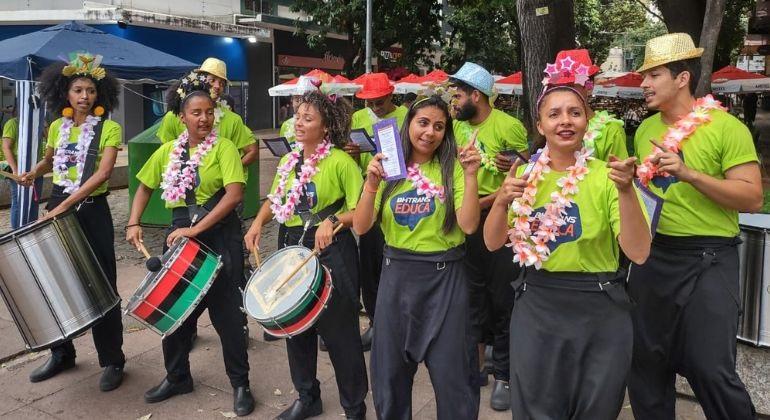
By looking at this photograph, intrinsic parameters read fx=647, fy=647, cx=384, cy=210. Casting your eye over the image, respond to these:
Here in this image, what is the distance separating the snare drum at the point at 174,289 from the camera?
133 inches

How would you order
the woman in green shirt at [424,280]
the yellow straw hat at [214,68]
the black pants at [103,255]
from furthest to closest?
the yellow straw hat at [214,68]
the black pants at [103,255]
the woman in green shirt at [424,280]

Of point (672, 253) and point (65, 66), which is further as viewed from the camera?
point (65, 66)

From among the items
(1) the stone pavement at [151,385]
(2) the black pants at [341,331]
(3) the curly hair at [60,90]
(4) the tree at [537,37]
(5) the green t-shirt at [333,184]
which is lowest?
(1) the stone pavement at [151,385]

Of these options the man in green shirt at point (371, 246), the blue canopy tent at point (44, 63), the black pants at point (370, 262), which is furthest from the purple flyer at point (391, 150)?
the blue canopy tent at point (44, 63)

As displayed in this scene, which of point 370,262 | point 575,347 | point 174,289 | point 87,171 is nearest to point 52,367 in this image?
point 87,171

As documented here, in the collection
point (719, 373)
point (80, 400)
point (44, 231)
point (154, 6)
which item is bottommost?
point (80, 400)

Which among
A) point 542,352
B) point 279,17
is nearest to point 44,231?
point 542,352

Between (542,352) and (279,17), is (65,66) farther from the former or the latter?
(279,17)

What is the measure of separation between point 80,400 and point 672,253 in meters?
3.53

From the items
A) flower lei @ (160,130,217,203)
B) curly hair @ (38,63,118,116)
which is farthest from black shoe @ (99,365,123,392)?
curly hair @ (38,63,118,116)

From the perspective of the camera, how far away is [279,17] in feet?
78.7

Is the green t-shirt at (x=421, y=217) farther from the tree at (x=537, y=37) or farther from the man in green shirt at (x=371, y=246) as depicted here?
the tree at (x=537, y=37)

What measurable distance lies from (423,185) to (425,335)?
26.8 inches

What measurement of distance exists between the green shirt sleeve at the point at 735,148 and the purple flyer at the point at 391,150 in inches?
53.1
